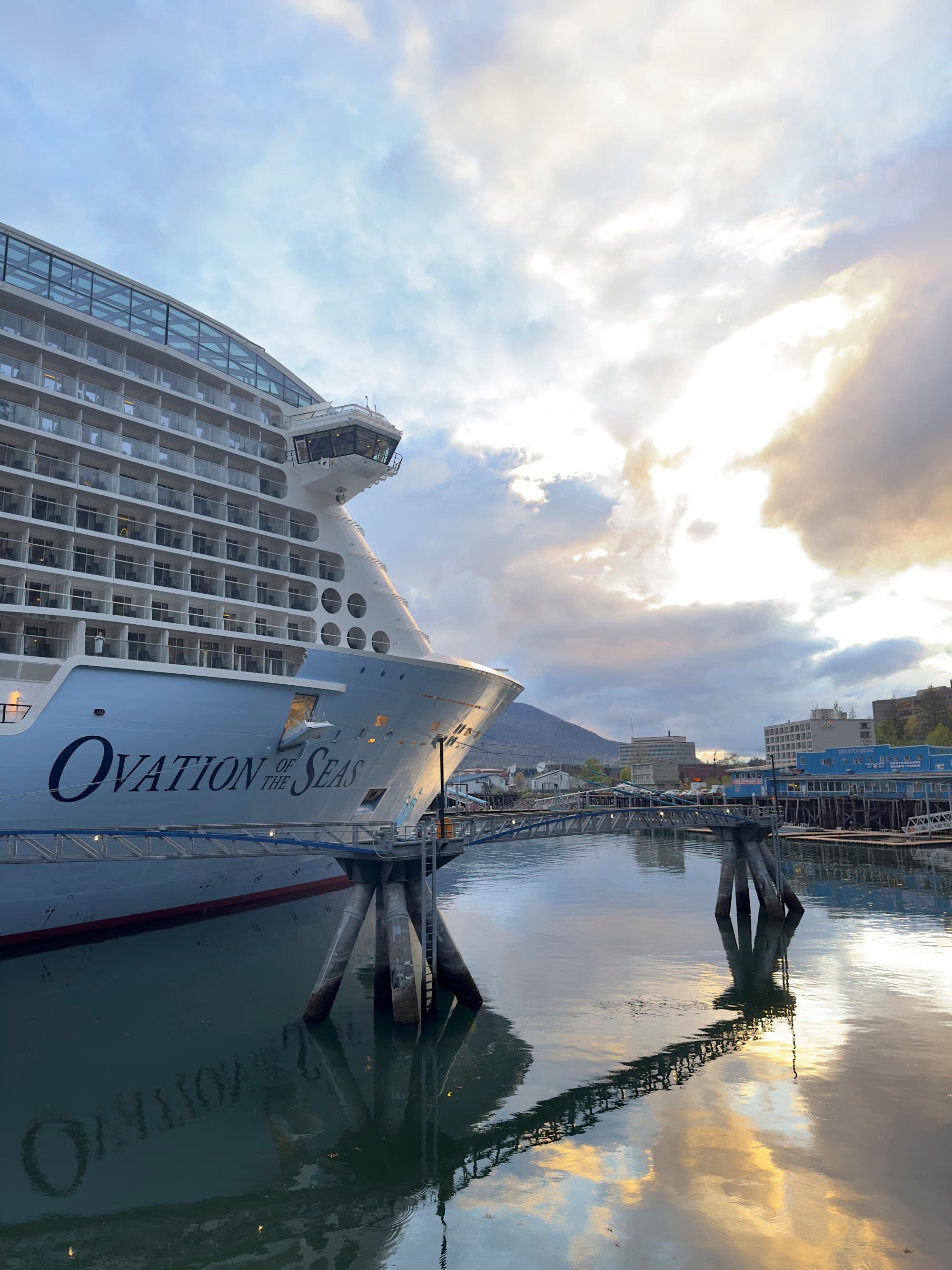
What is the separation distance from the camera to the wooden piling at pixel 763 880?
32969mm

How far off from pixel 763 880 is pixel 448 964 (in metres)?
17.5

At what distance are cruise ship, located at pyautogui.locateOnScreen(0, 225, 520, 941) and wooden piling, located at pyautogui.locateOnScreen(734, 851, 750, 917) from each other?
14.2 m

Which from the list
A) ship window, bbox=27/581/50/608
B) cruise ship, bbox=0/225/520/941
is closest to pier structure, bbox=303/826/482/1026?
cruise ship, bbox=0/225/520/941

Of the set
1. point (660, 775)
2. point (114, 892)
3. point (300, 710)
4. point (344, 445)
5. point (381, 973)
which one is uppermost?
point (344, 445)

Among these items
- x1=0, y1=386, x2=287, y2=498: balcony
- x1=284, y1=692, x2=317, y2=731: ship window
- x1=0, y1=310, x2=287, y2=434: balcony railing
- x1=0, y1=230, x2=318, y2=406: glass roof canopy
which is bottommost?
x1=284, y1=692, x2=317, y2=731: ship window

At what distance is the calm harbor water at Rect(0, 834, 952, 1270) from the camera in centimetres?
1117

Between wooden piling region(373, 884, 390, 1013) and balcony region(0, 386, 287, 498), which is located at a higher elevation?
balcony region(0, 386, 287, 498)

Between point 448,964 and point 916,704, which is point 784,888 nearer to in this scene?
point 448,964

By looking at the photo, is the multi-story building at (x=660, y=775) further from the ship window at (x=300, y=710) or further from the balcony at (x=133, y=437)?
the balcony at (x=133, y=437)

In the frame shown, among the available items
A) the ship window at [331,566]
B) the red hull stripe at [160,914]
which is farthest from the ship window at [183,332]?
the red hull stripe at [160,914]

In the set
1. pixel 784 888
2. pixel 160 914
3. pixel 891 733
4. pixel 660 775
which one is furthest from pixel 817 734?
pixel 160 914

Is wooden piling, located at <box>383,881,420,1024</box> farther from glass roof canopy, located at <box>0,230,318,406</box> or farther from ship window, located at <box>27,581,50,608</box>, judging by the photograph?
glass roof canopy, located at <box>0,230,318,406</box>

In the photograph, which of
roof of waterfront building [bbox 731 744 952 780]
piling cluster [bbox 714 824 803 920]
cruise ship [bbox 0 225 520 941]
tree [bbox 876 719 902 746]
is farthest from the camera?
tree [bbox 876 719 902 746]

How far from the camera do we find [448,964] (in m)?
21.8
